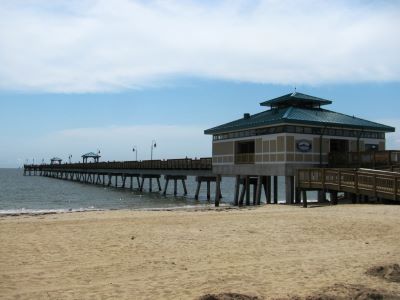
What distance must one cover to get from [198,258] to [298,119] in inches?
739

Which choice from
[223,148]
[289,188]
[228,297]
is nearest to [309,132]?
[289,188]

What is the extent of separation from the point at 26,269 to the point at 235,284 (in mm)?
4012

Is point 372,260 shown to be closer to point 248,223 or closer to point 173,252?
point 173,252

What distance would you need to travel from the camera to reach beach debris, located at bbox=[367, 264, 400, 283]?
311 inches

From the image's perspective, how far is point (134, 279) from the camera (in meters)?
8.19

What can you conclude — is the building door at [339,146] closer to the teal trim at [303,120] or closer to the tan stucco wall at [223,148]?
the teal trim at [303,120]

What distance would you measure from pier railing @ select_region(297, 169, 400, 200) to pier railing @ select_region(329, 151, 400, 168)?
10.2 feet

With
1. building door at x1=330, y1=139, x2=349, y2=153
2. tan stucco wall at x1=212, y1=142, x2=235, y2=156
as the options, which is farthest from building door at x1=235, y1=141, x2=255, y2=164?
building door at x1=330, y1=139, x2=349, y2=153

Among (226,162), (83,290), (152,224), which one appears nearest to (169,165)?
(226,162)

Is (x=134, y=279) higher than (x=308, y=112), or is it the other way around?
(x=308, y=112)

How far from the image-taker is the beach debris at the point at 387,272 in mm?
7895

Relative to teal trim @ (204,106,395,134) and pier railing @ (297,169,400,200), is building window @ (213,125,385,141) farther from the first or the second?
pier railing @ (297,169,400,200)

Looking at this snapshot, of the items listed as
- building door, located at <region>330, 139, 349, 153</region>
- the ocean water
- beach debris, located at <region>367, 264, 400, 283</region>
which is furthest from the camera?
the ocean water

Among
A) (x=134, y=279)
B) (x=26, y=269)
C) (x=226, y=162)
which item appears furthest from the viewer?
(x=226, y=162)
